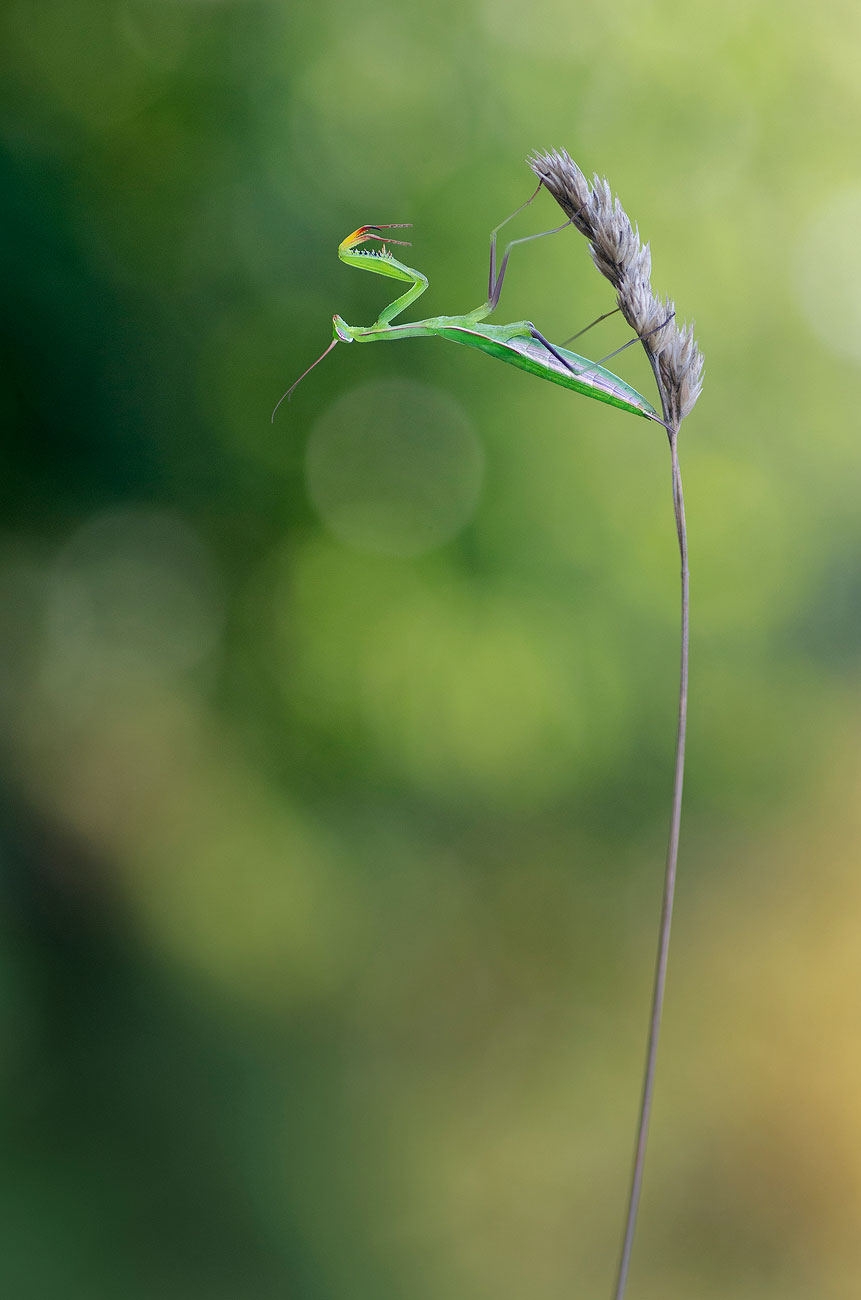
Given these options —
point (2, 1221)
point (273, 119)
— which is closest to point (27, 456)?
point (273, 119)

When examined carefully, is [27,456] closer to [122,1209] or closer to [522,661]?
[522,661]

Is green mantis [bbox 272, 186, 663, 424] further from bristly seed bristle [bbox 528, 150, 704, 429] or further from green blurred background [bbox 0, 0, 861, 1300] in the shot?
green blurred background [bbox 0, 0, 861, 1300]

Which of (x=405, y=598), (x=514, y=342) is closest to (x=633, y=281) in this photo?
(x=514, y=342)

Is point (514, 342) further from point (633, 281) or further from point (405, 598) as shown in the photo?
point (405, 598)

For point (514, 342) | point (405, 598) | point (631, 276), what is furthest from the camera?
point (405, 598)

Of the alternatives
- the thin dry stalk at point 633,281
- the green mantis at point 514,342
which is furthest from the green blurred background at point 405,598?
the thin dry stalk at point 633,281

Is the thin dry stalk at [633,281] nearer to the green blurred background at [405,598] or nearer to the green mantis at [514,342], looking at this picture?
the green mantis at [514,342]
